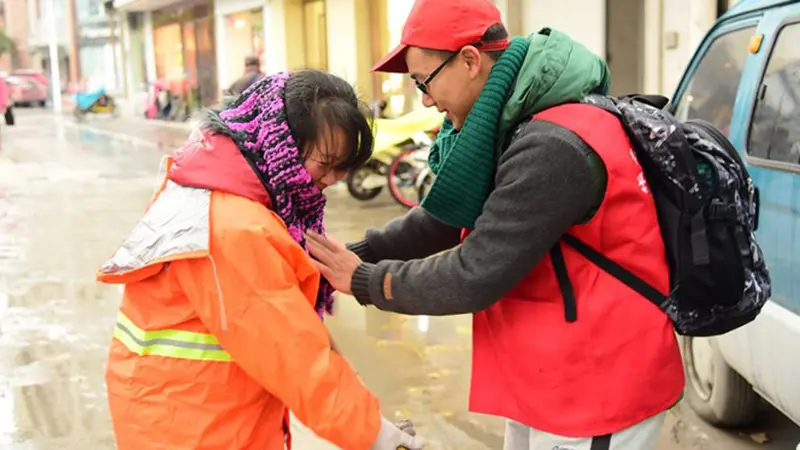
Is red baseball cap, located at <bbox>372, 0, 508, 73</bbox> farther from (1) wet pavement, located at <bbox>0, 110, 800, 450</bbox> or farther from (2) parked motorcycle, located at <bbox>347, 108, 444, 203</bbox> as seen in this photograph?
(2) parked motorcycle, located at <bbox>347, 108, 444, 203</bbox>

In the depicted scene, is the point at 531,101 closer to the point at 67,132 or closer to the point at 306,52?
the point at 306,52

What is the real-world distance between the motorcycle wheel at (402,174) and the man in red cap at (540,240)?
27.5 feet

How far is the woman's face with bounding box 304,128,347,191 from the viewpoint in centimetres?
191

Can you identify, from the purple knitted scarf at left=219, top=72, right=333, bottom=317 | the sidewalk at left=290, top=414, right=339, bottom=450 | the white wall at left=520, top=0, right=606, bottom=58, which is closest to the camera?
the purple knitted scarf at left=219, top=72, right=333, bottom=317

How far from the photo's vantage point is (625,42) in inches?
429

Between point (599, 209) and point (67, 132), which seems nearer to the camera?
point (599, 209)

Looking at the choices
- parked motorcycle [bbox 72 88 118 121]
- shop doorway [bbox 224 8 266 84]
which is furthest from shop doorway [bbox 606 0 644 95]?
parked motorcycle [bbox 72 88 118 121]

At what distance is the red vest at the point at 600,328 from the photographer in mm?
1792

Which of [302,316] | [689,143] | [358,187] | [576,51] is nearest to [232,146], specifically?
[302,316]

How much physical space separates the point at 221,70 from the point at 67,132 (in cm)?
453

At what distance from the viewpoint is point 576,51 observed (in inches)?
71.9

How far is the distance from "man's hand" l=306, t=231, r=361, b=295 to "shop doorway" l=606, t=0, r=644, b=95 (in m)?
9.32

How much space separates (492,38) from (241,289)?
2.42ft

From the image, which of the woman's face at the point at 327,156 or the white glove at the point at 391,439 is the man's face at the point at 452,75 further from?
the white glove at the point at 391,439
